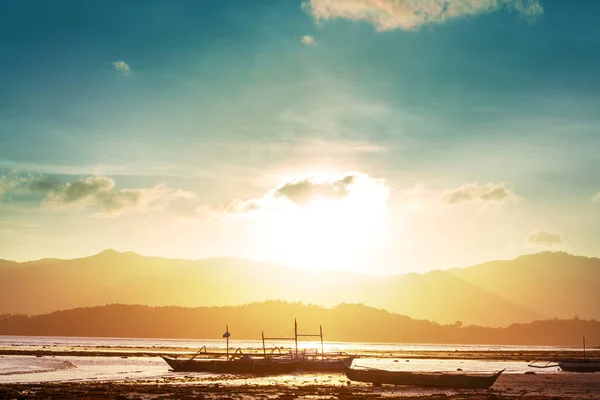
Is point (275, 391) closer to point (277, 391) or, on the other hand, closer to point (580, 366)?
point (277, 391)

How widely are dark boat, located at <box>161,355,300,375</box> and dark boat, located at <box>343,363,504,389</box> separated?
76.0 feet

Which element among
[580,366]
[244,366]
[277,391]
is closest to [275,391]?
[277,391]

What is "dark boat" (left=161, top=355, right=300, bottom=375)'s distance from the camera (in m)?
89.2

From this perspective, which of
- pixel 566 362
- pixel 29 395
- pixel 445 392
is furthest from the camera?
pixel 566 362

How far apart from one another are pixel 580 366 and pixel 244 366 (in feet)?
177

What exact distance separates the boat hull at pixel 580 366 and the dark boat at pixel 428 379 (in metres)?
42.9

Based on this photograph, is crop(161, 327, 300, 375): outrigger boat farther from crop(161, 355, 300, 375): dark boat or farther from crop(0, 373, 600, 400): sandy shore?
crop(0, 373, 600, 400): sandy shore

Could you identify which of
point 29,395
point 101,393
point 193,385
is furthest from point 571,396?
point 29,395

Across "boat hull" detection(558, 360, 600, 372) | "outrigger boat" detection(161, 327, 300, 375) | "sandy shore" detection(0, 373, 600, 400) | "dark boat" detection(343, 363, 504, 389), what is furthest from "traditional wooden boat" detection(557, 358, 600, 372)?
"outrigger boat" detection(161, 327, 300, 375)

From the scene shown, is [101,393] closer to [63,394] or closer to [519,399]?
[63,394]

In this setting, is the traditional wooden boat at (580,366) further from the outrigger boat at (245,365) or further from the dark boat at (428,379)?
the outrigger boat at (245,365)

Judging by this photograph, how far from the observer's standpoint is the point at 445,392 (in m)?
58.3

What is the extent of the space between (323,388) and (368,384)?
9.36 metres

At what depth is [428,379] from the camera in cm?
6406
